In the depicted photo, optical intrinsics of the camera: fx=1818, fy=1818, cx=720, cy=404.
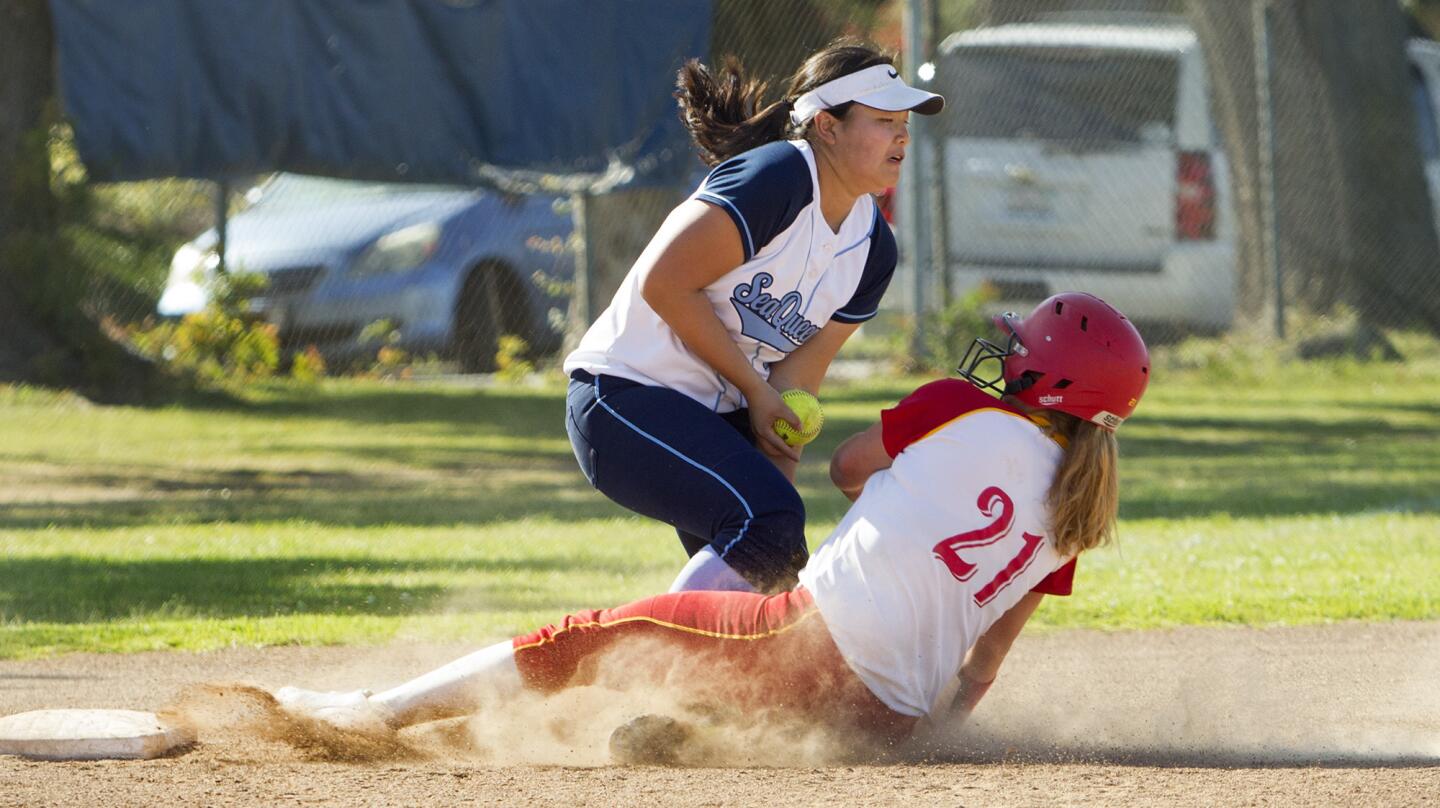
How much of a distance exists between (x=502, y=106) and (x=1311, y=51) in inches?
254

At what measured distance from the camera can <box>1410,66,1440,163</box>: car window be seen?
50.9 ft

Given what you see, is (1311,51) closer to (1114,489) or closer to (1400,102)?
(1400,102)

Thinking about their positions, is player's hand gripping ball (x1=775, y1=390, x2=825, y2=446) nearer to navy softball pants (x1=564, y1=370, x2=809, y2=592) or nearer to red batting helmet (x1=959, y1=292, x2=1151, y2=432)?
navy softball pants (x1=564, y1=370, x2=809, y2=592)

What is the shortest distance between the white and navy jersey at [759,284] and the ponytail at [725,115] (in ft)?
0.63

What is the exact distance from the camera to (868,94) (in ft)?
14.4

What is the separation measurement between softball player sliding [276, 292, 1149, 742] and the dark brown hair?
84cm

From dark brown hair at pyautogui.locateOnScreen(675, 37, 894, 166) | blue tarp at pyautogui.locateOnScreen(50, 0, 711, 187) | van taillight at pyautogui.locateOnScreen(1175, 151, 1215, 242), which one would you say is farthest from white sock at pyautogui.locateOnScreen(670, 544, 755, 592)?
van taillight at pyautogui.locateOnScreen(1175, 151, 1215, 242)

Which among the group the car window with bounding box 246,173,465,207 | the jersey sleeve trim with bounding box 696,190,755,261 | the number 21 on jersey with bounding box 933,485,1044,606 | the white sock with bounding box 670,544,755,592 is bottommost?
the car window with bounding box 246,173,465,207

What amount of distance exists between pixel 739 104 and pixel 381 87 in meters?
7.79

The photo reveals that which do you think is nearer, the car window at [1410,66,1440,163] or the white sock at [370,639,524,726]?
the white sock at [370,639,524,726]

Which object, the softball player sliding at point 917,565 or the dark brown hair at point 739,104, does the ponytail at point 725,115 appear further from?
the softball player sliding at point 917,565

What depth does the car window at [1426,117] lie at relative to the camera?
15516 millimetres

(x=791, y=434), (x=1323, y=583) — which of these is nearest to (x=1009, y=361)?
(x=791, y=434)

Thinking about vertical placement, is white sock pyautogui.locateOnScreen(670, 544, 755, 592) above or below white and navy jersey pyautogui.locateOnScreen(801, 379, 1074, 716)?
below
